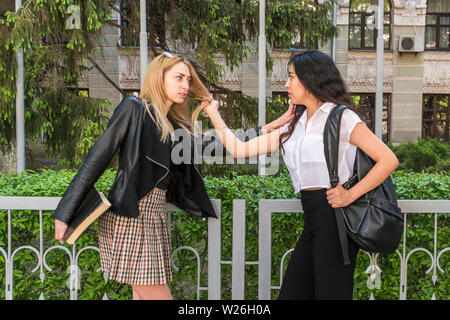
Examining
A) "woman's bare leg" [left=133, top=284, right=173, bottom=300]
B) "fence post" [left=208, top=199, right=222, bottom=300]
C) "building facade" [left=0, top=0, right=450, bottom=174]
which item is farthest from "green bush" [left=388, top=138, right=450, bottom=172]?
"woman's bare leg" [left=133, top=284, right=173, bottom=300]

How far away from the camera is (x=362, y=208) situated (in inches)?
86.5

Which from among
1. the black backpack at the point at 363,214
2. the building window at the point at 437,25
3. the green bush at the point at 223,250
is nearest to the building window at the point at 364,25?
the building window at the point at 437,25

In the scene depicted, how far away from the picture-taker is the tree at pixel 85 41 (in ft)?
31.6

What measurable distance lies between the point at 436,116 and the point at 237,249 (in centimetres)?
2171

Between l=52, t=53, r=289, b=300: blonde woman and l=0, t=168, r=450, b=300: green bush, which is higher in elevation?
l=52, t=53, r=289, b=300: blonde woman

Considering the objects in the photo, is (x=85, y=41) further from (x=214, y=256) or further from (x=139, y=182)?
(x=139, y=182)

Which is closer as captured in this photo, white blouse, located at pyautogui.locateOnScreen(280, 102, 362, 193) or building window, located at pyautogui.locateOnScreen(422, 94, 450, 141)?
white blouse, located at pyautogui.locateOnScreen(280, 102, 362, 193)

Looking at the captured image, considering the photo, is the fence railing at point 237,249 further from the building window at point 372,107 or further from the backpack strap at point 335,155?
the building window at point 372,107

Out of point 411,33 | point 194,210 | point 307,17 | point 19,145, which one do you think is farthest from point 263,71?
point 411,33

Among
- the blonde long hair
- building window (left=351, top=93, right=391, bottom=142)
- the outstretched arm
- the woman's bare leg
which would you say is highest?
building window (left=351, top=93, right=391, bottom=142)

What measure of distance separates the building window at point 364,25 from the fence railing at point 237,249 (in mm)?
19769

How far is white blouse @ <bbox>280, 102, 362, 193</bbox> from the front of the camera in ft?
7.20

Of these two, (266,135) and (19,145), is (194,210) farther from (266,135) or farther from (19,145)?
(19,145)

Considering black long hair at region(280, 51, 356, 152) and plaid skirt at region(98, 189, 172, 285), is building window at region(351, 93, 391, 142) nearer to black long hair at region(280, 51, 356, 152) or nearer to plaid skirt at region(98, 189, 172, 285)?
black long hair at region(280, 51, 356, 152)
